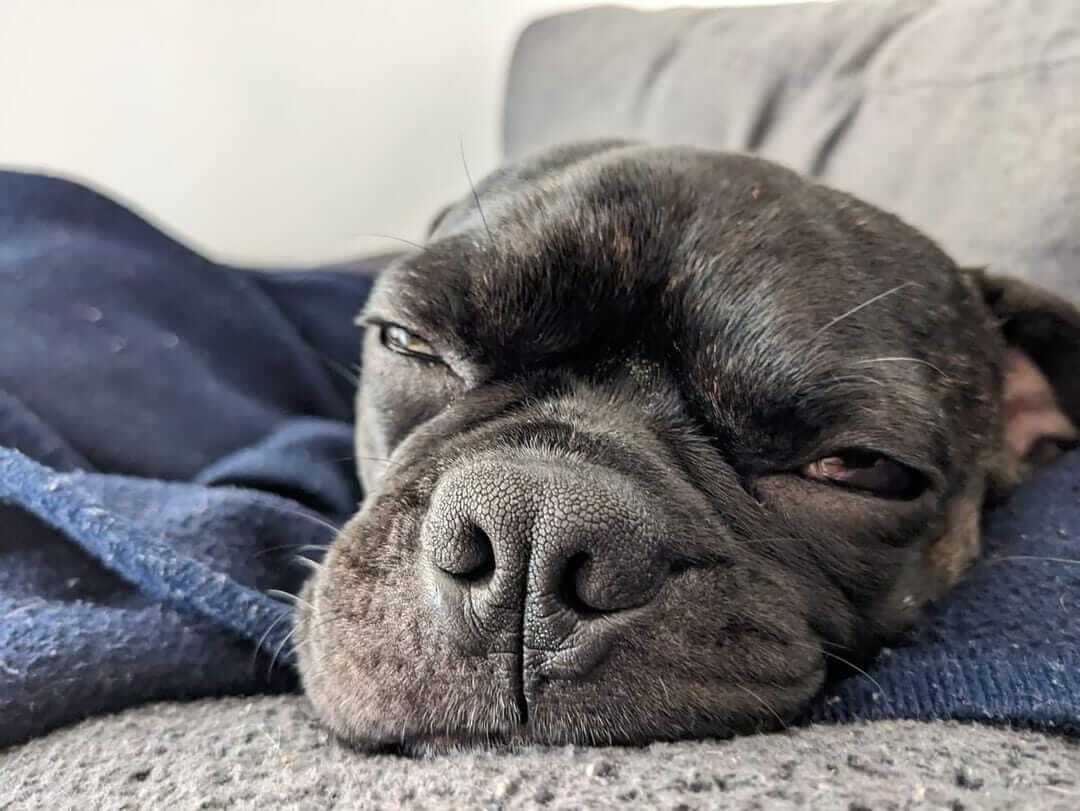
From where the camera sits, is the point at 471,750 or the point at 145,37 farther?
the point at 145,37

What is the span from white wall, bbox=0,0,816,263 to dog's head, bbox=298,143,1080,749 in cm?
235

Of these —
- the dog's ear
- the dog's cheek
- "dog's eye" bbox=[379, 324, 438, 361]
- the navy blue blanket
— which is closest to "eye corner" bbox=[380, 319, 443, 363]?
"dog's eye" bbox=[379, 324, 438, 361]

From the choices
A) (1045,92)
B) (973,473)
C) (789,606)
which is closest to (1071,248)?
(1045,92)

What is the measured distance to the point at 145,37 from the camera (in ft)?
11.9

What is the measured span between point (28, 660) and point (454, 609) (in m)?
0.58

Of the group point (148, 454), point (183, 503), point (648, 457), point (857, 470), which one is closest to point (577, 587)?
point (648, 457)

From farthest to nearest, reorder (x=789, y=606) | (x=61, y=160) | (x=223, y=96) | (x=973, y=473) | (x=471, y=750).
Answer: (x=223, y=96), (x=61, y=160), (x=973, y=473), (x=789, y=606), (x=471, y=750)

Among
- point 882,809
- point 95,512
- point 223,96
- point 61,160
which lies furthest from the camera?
point 223,96

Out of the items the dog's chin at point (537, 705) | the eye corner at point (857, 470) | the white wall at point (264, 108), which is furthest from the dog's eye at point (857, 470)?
the white wall at point (264, 108)

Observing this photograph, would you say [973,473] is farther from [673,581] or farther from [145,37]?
[145,37]

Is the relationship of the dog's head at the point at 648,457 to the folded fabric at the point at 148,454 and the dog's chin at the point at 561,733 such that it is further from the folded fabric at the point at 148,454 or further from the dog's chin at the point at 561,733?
the folded fabric at the point at 148,454

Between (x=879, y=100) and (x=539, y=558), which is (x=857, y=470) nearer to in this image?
(x=539, y=558)

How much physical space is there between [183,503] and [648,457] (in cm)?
85

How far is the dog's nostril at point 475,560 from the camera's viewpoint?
1.19 meters
